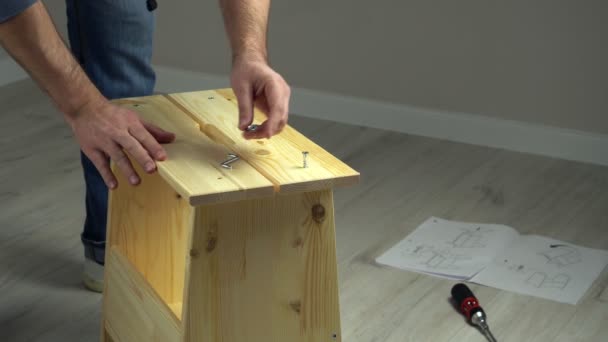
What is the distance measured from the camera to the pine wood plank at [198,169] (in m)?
1.27

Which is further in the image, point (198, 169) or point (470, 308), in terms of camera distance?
point (470, 308)

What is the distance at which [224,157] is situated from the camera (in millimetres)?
1407

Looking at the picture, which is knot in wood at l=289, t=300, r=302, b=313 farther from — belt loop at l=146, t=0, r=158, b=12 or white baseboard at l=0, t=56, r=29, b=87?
white baseboard at l=0, t=56, r=29, b=87

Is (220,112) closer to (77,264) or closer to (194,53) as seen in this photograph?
(77,264)

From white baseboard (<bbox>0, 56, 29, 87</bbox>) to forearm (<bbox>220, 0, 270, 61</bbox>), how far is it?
192cm

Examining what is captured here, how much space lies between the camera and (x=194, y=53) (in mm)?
3234

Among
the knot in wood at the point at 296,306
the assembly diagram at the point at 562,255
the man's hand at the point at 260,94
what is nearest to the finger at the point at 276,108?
the man's hand at the point at 260,94

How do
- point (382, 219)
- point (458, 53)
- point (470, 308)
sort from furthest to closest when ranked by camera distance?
point (458, 53)
point (382, 219)
point (470, 308)

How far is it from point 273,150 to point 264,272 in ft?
0.61

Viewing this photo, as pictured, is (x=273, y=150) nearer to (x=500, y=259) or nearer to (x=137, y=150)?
(x=137, y=150)

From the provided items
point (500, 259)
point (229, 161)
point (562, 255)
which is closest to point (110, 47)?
point (229, 161)

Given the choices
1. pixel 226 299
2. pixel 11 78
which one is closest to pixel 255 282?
Result: pixel 226 299

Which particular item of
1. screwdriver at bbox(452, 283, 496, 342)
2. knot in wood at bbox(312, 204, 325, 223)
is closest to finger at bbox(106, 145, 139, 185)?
knot in wood at bbox(312, 204, 325, 223)

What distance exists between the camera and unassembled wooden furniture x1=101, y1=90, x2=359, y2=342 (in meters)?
1.31
